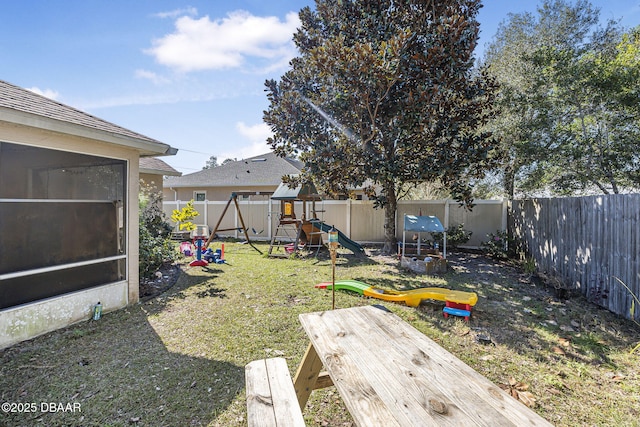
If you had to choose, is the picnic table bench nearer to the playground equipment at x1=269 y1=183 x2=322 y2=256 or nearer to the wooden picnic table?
the wooden picnic table

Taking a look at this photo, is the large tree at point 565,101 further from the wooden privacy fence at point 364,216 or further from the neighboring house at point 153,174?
the neighboring house at point 153,174

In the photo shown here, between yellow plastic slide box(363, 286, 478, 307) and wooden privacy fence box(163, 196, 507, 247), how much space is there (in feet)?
19.3

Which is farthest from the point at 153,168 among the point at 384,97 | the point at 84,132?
the point at 384,97

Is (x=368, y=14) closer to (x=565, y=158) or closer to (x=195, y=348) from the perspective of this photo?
(x=565, y=158)

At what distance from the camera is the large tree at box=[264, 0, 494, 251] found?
6.64 m

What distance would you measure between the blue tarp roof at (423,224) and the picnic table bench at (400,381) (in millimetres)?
5467

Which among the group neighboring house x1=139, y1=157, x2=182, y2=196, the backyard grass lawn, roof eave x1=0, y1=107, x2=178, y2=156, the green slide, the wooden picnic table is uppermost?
neighboring house x1=139, y1=157, x2=182, y2=196

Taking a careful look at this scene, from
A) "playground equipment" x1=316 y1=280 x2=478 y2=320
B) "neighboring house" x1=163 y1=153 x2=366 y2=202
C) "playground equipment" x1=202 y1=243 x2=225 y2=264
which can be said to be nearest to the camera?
"playground equipment" x1=316 y1=280 x2=478 y2=320

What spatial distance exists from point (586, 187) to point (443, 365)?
41.1 feet

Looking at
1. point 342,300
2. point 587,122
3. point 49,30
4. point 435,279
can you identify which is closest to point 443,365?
point 342,300

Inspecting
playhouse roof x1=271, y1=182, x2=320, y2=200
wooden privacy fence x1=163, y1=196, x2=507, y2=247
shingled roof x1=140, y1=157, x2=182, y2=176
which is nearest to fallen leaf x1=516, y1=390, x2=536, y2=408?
playhouse roof x1=271, y1=182, x2=320, y2=200

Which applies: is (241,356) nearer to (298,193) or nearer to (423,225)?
(423,225)

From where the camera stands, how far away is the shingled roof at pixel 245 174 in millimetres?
15539

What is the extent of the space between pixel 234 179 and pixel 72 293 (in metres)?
12.4
